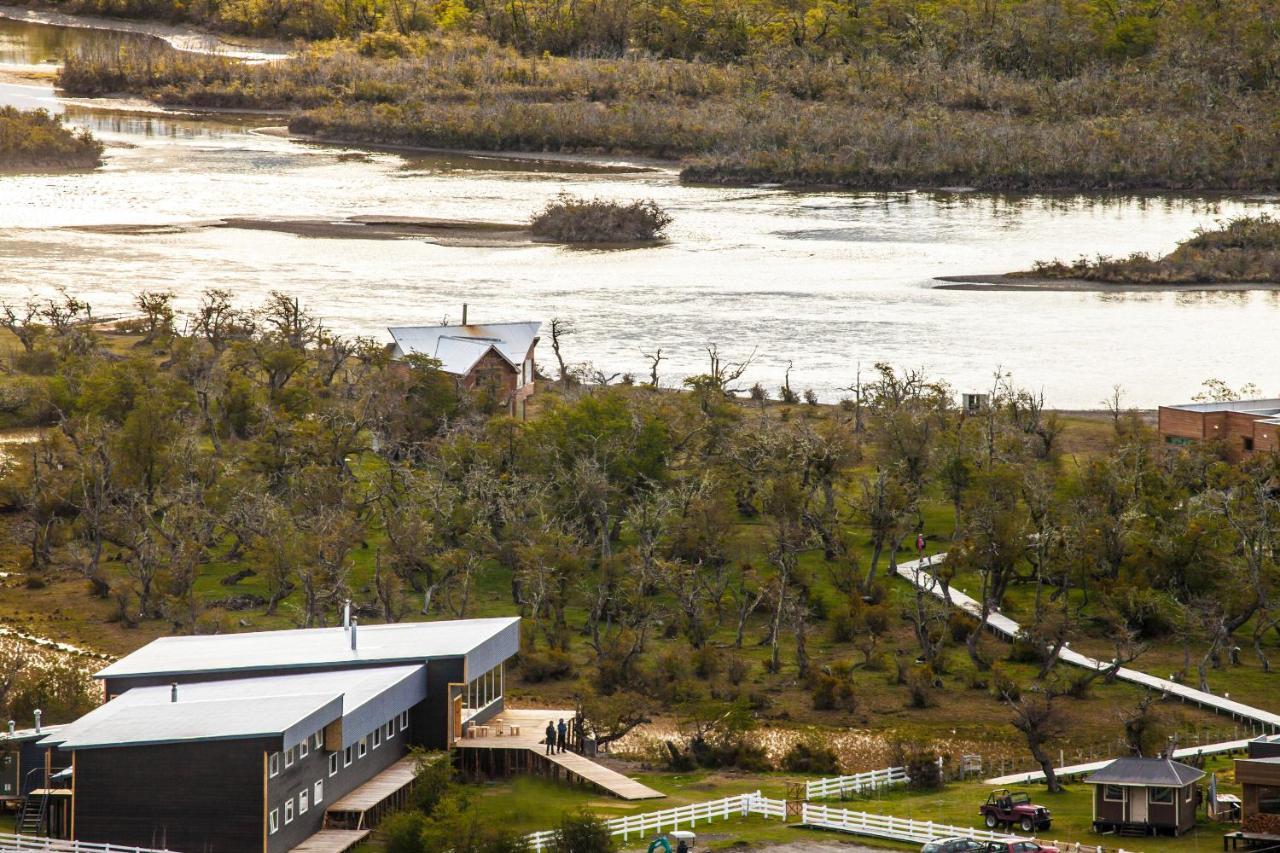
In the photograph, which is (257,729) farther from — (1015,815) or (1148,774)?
(1148,774)

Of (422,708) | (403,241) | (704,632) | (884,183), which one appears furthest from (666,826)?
(884,183)

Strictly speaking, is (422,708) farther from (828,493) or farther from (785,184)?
(785,184)

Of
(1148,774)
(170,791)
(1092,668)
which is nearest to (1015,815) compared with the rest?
(1148,774)

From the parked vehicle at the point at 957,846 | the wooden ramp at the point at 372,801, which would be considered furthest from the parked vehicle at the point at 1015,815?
the wooden ramp at the point at 372,801

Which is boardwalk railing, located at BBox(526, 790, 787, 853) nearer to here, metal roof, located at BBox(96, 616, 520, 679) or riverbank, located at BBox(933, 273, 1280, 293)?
metal roof, located at BBox(96, 616, 520, 679)

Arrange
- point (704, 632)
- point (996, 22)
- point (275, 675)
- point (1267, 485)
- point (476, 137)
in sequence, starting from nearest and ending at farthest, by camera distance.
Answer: point (275, 675) < point (704, 632) < point (1267, 485) < point (476, 137) < point (996, 22)

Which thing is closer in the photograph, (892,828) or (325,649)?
(892,828)
